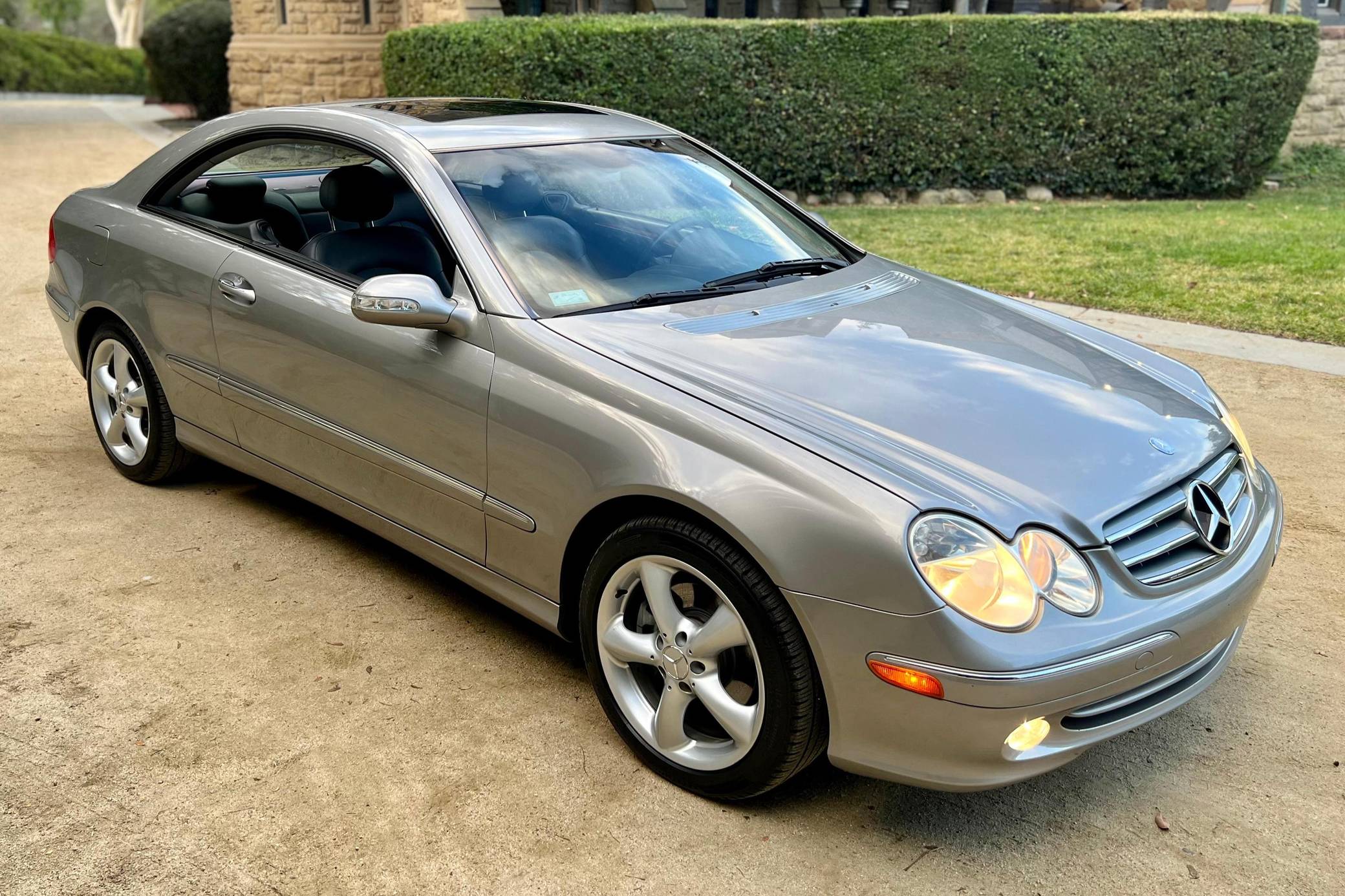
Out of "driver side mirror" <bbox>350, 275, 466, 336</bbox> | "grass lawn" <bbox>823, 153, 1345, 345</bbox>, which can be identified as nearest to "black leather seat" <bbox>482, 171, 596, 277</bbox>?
"driver side mirror" <bbox>350, 275, 466, 336</bbox>

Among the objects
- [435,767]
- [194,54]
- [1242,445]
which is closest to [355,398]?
[435,767]

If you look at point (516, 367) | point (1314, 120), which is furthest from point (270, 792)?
point (1314, 120)

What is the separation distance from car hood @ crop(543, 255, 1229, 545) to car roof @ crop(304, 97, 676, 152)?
35.9 inches

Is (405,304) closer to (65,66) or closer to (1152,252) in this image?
(1152,252)

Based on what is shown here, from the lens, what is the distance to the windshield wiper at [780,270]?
3807 millimetres

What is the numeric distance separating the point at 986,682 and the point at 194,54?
73.2ft

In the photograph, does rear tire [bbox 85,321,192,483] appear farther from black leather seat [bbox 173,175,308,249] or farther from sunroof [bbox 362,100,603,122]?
sunroof [bbox 362,100,603,122]

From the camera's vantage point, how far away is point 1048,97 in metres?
12.9

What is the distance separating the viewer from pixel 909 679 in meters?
2.57

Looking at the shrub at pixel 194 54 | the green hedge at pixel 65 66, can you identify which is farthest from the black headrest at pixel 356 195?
the green hedge at pixel 65 66

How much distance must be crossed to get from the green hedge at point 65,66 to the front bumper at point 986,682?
35596 millimetres

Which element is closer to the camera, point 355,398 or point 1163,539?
point 1163,539

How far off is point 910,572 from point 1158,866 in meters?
0.98

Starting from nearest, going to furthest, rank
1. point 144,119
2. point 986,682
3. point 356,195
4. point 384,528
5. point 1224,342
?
point 986,682 < point 384,528 < point 356,195 < point 1224,342 < point 144,119
